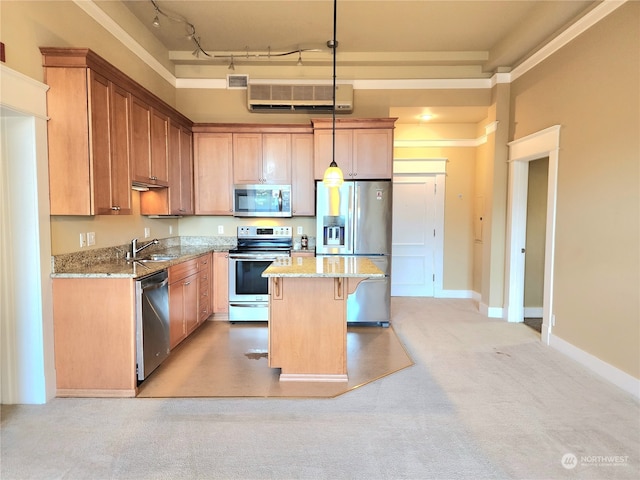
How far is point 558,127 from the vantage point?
3.46 m

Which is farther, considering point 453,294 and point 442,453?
point 453,294

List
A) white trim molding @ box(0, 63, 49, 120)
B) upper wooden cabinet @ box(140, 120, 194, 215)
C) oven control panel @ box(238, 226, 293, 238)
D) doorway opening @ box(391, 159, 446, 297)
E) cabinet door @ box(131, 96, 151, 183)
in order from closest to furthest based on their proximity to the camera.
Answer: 1. white trim molding @ box(0, 63, 49, 120)
2. cabinet door @ box(131, 96, 151, 183)
3. upper wooden cabinet @ box(140, 120, 194, 215)
4. oven control panel @ box(238, 226, 293, 238)
5. doorway opening @ box(391, 159, 446, 297)

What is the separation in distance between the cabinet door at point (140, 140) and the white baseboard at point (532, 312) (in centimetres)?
501

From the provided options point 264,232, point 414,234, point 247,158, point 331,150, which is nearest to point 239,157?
point 247,158

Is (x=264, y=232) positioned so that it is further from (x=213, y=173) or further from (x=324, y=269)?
(x=324, y=269)

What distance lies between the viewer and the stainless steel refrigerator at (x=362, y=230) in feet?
13.6

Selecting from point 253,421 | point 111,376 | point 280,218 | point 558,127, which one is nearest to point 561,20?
point 558,127

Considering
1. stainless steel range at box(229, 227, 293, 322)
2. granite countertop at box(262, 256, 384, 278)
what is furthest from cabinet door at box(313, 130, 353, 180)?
granite countertop at box(262, 256, 384, 278)

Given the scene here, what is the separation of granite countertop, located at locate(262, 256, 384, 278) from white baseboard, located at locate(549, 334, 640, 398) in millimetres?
2086

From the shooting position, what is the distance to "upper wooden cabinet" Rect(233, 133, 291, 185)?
14.6 feet

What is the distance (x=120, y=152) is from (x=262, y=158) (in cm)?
192

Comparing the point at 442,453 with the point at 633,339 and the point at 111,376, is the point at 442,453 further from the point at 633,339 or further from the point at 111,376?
the point at 111,376

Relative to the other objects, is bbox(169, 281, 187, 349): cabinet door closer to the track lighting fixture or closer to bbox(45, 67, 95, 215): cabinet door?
bbox(45, 67, 95, 215): cabinet door

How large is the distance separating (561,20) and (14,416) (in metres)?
5.64
